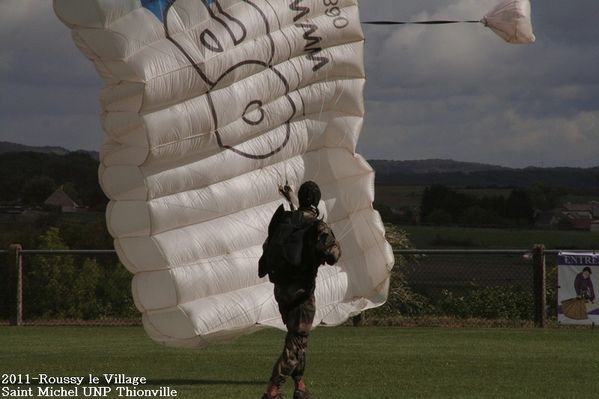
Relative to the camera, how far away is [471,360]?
15.0 m

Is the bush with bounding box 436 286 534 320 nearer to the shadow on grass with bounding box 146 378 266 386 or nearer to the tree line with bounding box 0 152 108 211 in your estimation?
the shadow on grass with bounding box 146 378 266 386

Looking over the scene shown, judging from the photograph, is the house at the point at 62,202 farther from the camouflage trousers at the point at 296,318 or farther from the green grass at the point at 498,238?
the camouflage trousers at the point at 296,318

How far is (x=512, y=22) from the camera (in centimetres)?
1316

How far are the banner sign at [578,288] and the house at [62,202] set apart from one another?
35178 millimetres

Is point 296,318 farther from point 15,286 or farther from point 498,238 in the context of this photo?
point 498,238

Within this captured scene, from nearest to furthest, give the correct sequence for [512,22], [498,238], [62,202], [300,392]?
[300,392]
[512,22]
[498,238]
[62,202]

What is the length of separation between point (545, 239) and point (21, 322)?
34419 millimetres

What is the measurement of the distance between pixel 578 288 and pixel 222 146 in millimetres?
9997

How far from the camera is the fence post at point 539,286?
21.3 metres

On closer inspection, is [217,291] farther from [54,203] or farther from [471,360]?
[54,203]

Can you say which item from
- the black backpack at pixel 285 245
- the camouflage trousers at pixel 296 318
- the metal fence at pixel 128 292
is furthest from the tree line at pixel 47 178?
the camouflage trousers at pixel 296 318

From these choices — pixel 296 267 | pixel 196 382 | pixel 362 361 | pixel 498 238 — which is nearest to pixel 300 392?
pixel 296 267

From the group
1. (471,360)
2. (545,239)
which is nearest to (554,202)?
(545,239)

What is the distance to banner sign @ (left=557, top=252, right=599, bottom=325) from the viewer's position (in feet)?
68.6
